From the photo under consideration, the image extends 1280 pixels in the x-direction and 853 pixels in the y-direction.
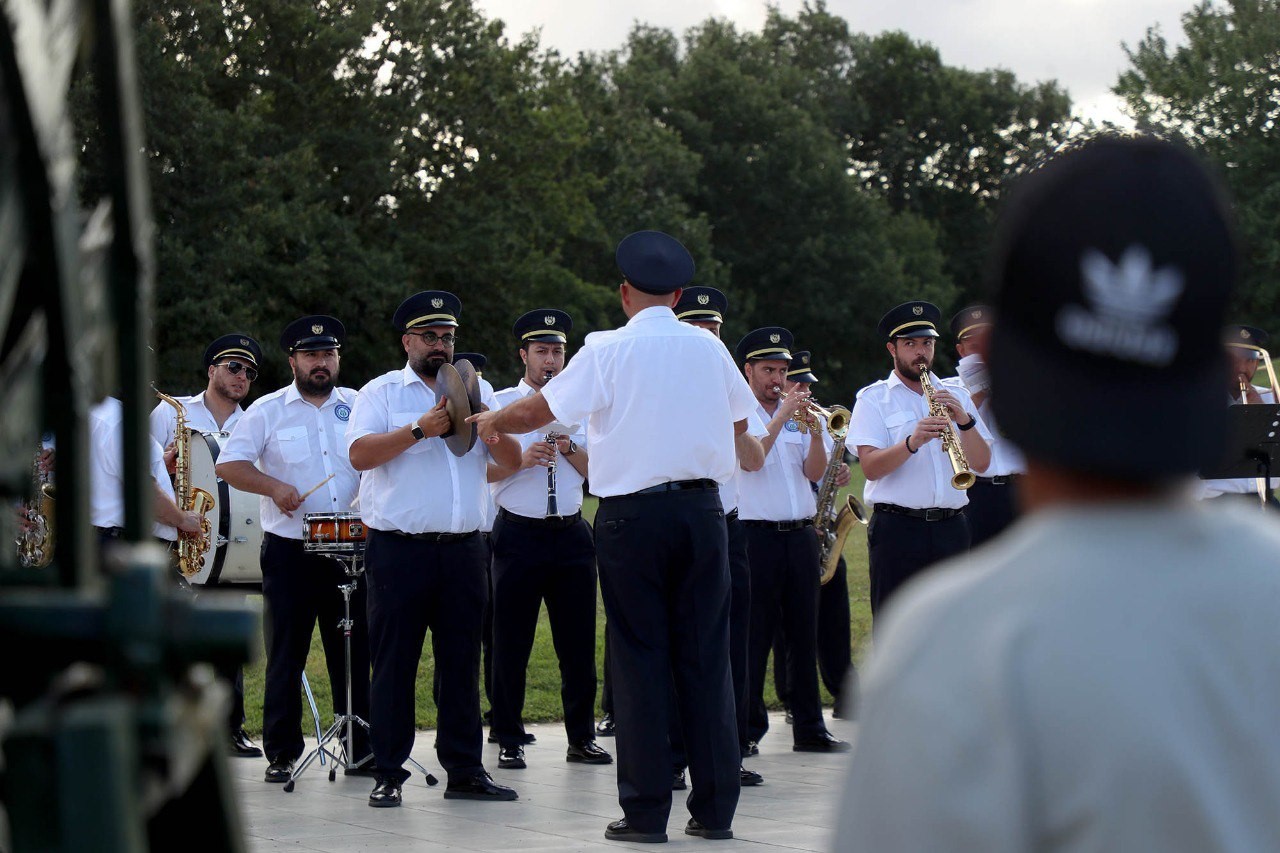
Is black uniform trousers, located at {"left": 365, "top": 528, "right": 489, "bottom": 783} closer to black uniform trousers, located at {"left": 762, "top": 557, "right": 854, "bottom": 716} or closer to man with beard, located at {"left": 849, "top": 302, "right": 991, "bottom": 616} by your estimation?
man with beard, located at {"left": 849, "top": 302, "right": 991, "bottom": 616}

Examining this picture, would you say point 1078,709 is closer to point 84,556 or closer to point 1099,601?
point 1099,601

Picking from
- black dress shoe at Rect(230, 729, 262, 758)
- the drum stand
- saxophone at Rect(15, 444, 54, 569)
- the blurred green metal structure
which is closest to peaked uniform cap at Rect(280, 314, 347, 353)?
the drum stand

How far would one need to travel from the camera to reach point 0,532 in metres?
2.07

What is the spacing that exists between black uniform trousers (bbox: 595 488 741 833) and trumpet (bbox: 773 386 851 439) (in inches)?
118

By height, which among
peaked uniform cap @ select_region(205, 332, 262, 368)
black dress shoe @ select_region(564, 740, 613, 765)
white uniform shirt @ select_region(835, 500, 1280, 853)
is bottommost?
black dress shoe @ select_region(564, 740, 613, 765)

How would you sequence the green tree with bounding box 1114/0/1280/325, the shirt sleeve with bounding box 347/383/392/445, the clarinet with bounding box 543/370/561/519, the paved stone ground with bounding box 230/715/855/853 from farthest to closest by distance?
the green tree with bounding box 1114/0/1280/325
the clarinet with bounding box 543/370/561/519
the shirt sleeve with bounding box 347/383/392/445
the paved stone ground with bounding box 230/715/855/853

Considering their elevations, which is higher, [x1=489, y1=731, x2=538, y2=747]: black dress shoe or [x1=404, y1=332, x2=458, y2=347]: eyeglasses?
[x1=404, y1=332, x2=458, y2=347]: eyeglasses

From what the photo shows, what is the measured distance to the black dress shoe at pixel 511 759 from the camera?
9.75 m

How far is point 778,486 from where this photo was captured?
1059cm

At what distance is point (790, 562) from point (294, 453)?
116 inches

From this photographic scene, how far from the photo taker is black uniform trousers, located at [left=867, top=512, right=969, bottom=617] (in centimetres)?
1036

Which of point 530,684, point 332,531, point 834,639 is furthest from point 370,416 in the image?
point 530,684

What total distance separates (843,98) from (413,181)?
29980mm

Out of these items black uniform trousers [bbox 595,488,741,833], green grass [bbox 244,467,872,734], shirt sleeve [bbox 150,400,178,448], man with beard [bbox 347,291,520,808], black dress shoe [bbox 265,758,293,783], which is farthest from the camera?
green grass [bbox 244,467,872,734]
